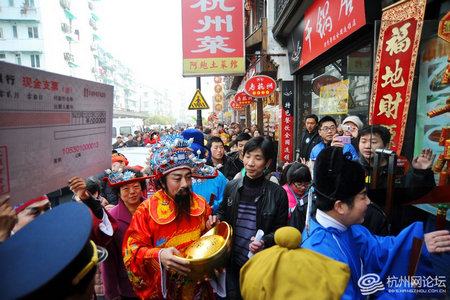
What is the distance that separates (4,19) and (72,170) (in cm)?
2850

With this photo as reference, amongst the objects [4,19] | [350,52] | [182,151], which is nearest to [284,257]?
[182,151]

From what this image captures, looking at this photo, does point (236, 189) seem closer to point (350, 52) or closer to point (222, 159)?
point (222, 159)

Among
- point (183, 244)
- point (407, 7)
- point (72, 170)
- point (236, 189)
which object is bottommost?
point (183, 244)

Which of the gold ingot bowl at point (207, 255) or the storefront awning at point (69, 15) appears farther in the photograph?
the storefront awning at point (69, 15)

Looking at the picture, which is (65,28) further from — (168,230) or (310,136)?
(168,230)

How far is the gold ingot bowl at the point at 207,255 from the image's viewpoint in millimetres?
1716

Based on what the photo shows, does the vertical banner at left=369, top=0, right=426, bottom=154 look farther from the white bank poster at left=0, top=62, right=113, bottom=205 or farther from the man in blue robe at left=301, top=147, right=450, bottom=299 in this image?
the white bank poster at left=0, top=62, right=113, bottom=205

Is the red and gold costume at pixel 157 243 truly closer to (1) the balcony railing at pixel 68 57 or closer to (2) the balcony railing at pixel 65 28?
(2) the balcony railing at pixel 65 28

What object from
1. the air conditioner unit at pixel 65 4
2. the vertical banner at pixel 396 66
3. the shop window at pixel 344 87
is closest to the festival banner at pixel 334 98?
the shop window at pixel 344 87

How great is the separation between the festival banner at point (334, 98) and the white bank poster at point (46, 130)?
5.35 meters

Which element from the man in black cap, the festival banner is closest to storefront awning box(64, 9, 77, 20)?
the festival banner

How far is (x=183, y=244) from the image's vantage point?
210 cm

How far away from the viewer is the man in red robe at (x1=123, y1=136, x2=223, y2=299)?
1.90 metres

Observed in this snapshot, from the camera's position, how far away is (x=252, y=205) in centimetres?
254
